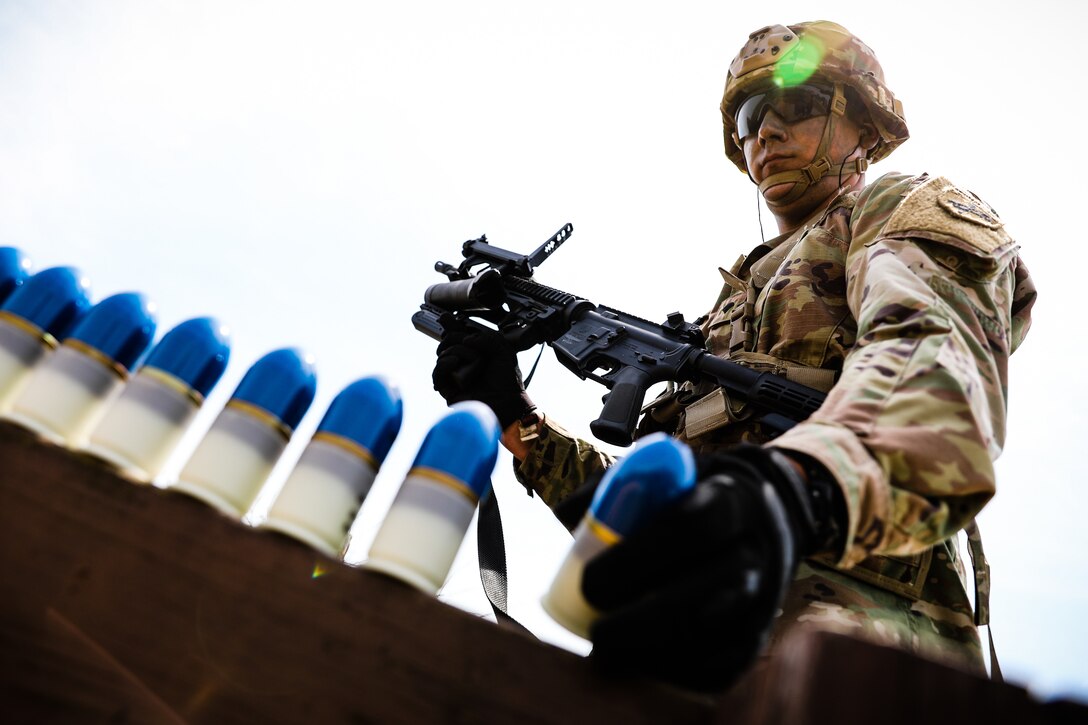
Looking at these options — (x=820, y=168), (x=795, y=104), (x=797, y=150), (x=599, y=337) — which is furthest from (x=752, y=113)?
(x=599, y=337)

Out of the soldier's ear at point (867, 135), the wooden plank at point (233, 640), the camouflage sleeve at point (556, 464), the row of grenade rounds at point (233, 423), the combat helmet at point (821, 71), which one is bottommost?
the wooden plank at point (233, 640)

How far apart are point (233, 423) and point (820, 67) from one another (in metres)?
2.96

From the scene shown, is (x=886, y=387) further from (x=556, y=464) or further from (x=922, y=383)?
(x=556, y=464)

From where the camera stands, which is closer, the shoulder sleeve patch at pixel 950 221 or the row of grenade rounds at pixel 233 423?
the row of grenade rounds at pixel 233 423

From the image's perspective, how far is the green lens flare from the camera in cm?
327

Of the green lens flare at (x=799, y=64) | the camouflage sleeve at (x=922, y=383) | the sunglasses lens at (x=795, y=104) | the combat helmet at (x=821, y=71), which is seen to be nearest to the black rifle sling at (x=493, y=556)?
the camouflage sleeve at (x=922, y=383)

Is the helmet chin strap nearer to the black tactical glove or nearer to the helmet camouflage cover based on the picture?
the helmet camouflage cover

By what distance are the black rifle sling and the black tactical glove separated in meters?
1.94

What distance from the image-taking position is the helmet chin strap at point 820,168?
316 centimetres

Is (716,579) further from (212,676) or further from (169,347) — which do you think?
(169,347)

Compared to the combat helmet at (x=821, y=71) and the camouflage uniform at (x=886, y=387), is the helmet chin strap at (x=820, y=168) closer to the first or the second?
the combat helmet at (x=821, y=71)

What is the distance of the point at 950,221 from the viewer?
1.97m

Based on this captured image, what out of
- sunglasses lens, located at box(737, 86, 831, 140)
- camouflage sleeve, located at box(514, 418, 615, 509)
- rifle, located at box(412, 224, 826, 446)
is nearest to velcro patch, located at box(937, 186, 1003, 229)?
rifle, located at box(412, 224, 826, 446)

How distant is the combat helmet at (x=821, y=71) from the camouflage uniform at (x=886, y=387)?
0.67 metres
